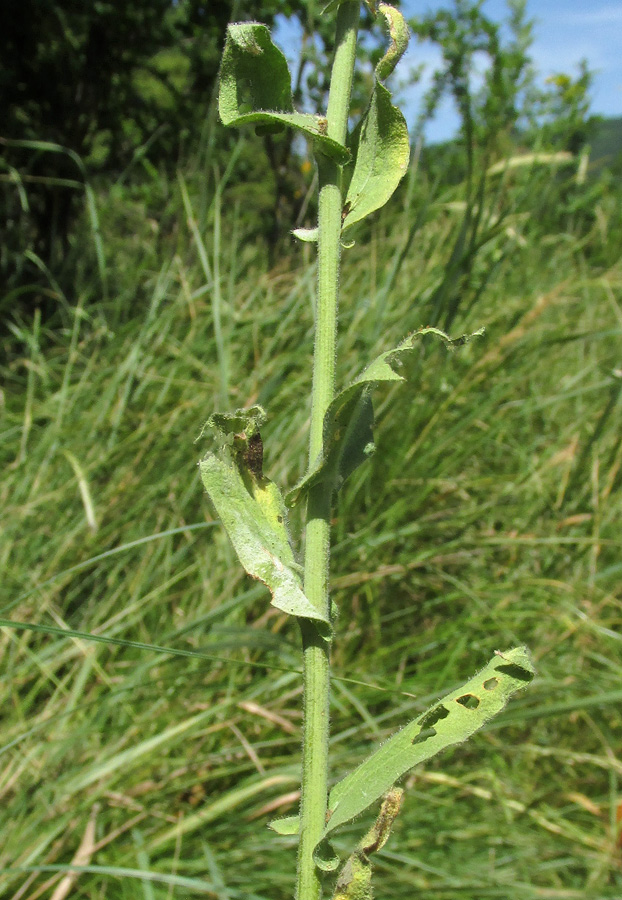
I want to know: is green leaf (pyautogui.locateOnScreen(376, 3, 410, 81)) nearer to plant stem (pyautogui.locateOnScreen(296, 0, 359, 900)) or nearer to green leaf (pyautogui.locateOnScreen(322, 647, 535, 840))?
plant stem (pyautogui.locateOnScreen(296, 0, 359, 900))

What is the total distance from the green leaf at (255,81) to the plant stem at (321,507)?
0.10ft

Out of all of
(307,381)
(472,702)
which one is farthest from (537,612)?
(472,702)

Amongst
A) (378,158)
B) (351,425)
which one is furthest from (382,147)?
(351,425)

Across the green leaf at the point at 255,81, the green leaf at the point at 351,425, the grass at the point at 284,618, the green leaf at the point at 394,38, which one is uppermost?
the green leaf at the point at 394,38

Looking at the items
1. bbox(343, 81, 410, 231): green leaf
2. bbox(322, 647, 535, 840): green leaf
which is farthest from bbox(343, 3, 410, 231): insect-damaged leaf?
bbox(322, 647, 535, 840): green leaf

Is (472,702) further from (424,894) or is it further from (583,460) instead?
(583,460)

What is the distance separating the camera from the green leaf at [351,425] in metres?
0.41

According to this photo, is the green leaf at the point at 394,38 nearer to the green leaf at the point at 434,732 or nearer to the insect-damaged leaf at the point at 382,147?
the insect-damaged leaf at the point at 382,147

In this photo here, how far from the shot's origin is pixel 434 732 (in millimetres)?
463

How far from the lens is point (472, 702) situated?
1.68 ft

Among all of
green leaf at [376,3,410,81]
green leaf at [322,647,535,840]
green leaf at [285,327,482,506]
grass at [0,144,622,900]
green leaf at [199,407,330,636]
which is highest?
green leaf at [376,3,410,81]

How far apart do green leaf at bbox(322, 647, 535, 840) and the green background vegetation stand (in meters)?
0.42

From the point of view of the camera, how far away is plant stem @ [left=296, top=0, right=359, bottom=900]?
1.33ft

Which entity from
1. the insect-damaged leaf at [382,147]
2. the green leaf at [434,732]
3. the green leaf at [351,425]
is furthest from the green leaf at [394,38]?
the green leaf at [434,732]
